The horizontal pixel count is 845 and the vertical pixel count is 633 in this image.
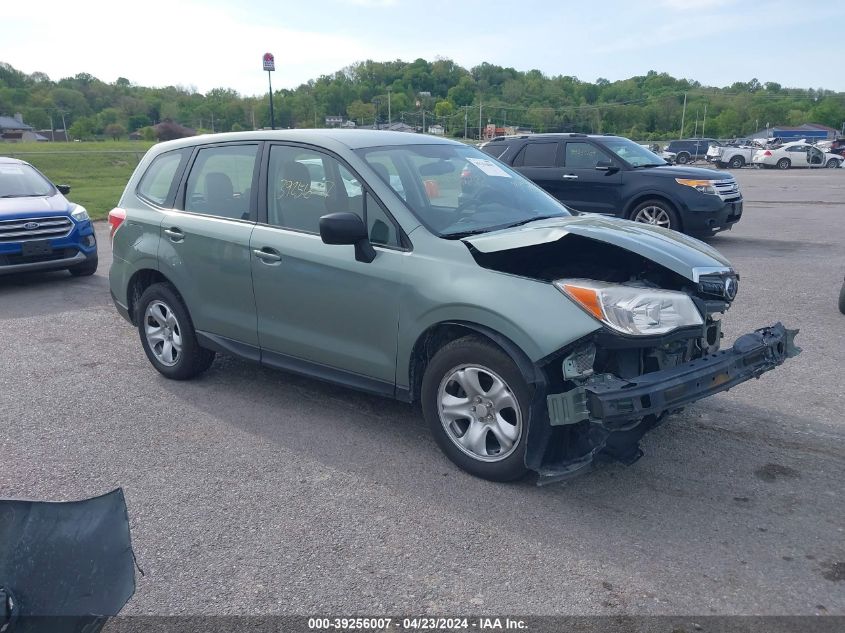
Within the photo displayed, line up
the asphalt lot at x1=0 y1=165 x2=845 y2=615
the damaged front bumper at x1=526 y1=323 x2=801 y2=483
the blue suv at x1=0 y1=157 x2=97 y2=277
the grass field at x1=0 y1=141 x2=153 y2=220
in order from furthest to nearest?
the grass field at x1=0 y1=141 x2=153 y2=220 < the blue suv at x1=0 y1=157 x2=97 y2=277 < the damaged front bumper at x1=526 y1=323 x2=801 y2=483 < the asphalt lot at x1=0 y1=165 x2=845 y2=615

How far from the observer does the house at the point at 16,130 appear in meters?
87.4

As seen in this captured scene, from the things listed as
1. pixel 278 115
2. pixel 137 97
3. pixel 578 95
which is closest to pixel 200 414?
pixel 278 115

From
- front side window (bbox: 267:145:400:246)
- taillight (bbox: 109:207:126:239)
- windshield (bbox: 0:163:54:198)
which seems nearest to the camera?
front side window (bbox: 267:145:400:246)

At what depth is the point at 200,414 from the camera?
507 centimetres

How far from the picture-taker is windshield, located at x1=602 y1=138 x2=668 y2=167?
12164 mm

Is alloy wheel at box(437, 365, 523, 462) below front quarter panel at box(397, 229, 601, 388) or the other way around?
below

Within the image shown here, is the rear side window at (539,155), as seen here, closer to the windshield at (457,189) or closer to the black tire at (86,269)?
the black tire at (86,269)

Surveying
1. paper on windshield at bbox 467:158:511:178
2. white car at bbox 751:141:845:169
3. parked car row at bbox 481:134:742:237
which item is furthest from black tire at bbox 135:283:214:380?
white car at bbox 751:141:845:169

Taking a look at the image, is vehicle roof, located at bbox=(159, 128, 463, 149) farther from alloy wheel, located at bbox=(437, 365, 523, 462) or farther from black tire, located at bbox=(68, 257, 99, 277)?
black tire, located at bbox=(68, 257, 99, 277)

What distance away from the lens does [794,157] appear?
41.8m

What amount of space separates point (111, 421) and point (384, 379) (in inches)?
77.3

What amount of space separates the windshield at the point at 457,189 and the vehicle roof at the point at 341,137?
0.32 ft

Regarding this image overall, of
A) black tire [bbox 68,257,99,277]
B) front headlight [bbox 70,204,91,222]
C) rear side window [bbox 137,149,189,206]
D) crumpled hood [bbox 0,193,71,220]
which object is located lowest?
black tire [bbox 68,257,99,277]

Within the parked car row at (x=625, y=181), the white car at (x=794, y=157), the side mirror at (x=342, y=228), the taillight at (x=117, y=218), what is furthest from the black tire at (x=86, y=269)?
the white car at (x=794, y=157)
